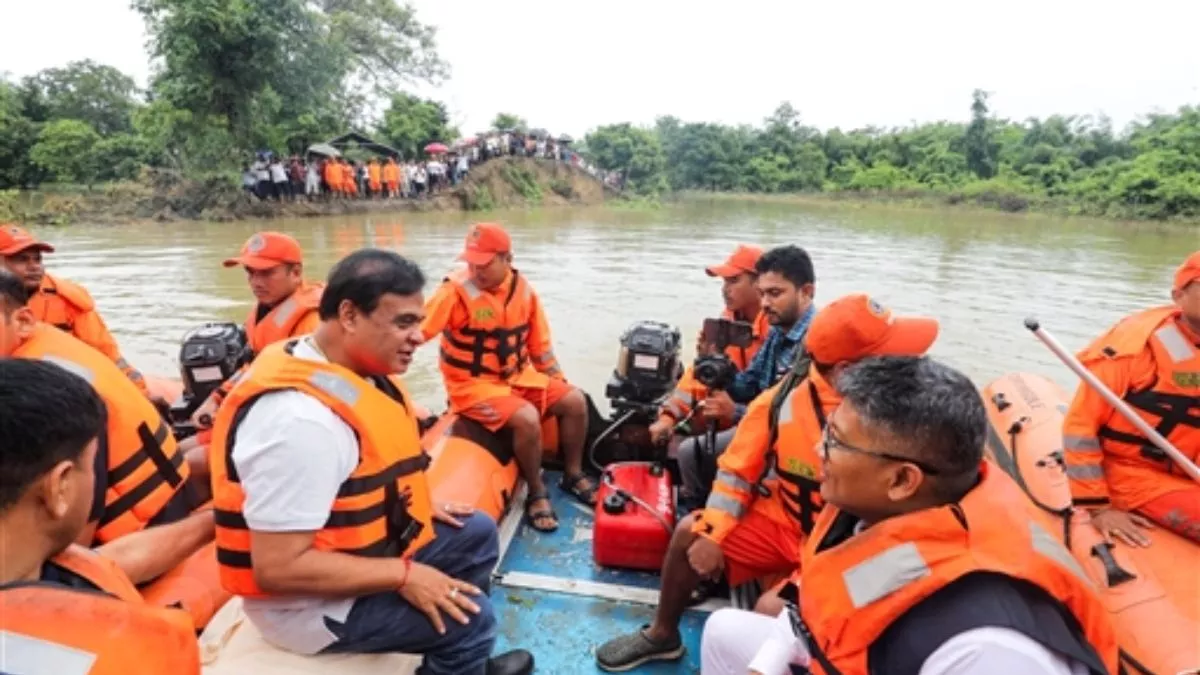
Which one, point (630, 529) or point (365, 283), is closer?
point (365, 283)

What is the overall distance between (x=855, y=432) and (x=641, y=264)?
517 inches

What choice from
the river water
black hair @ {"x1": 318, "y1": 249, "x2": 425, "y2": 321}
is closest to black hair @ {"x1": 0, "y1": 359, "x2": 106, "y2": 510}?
black hair @ {"x1": 318, "y1": 249, "x2": 425, "y2": 321}

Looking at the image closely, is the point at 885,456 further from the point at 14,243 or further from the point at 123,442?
the point at 14,243

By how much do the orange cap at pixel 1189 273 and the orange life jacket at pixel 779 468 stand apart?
1.42 m

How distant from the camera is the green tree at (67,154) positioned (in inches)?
898

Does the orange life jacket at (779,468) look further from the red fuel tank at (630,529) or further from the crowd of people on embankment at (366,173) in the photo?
the crowd of people on embankment at (366,173)

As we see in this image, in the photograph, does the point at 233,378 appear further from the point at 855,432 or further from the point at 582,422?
the point at 855,432

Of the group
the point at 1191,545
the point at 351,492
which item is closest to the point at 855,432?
the point at 351,492

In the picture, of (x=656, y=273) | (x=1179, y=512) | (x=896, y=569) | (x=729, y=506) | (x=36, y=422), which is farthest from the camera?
(x=656, y=273)

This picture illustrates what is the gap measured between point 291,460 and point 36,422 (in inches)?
20.9

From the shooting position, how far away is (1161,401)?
245 centimetres

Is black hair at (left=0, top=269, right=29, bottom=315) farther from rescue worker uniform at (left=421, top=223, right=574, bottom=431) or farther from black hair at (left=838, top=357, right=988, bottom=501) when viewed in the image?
black hair at (left=838, top=357, right=988, bottom=501)

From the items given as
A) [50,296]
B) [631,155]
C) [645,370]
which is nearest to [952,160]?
[631,155]

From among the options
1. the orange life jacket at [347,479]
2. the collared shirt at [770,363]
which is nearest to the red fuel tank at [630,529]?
the collared shirt at [770,363]
